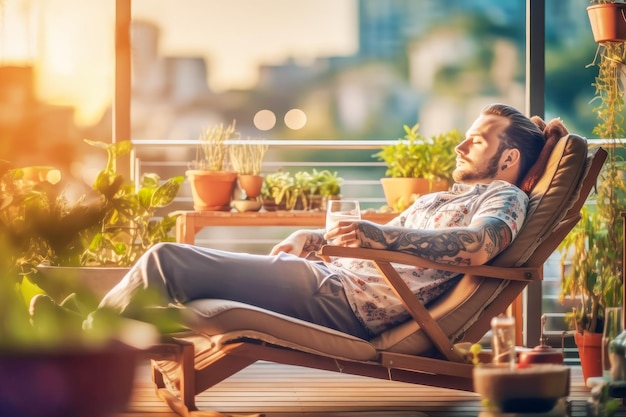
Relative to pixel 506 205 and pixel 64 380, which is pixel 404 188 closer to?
pixel 506 205

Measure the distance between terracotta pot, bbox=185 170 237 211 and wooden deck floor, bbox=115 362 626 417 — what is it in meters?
0.86

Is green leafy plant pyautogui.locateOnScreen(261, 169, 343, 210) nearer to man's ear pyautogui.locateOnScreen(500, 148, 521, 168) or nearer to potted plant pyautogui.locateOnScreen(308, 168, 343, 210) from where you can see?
potted plant pyautogui.locateOnScreen(308, 168, 343, 210)

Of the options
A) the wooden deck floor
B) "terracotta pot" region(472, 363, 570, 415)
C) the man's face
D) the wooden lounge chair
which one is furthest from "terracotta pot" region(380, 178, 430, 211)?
"terracotta pot" region(472, 363, 570, 415)

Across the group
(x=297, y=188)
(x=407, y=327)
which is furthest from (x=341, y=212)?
(x=297, y=188)

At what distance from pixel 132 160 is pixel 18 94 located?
2920 mm

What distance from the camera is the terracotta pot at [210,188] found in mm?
4473

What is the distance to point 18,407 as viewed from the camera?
87 cm

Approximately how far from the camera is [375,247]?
9.34ft

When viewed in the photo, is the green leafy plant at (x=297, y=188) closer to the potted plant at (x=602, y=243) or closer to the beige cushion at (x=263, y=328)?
the potted plant at (x=602, y=243)

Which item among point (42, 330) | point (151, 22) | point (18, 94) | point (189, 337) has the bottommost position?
point (189, 337)

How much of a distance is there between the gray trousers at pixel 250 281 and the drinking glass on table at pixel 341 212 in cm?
19

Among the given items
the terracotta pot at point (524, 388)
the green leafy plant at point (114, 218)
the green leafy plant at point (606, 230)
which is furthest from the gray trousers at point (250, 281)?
the green leafy plant at point (606, 230)

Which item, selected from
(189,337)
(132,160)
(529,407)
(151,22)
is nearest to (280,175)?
(132,160)

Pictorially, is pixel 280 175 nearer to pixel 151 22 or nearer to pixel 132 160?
pixel 132 160
